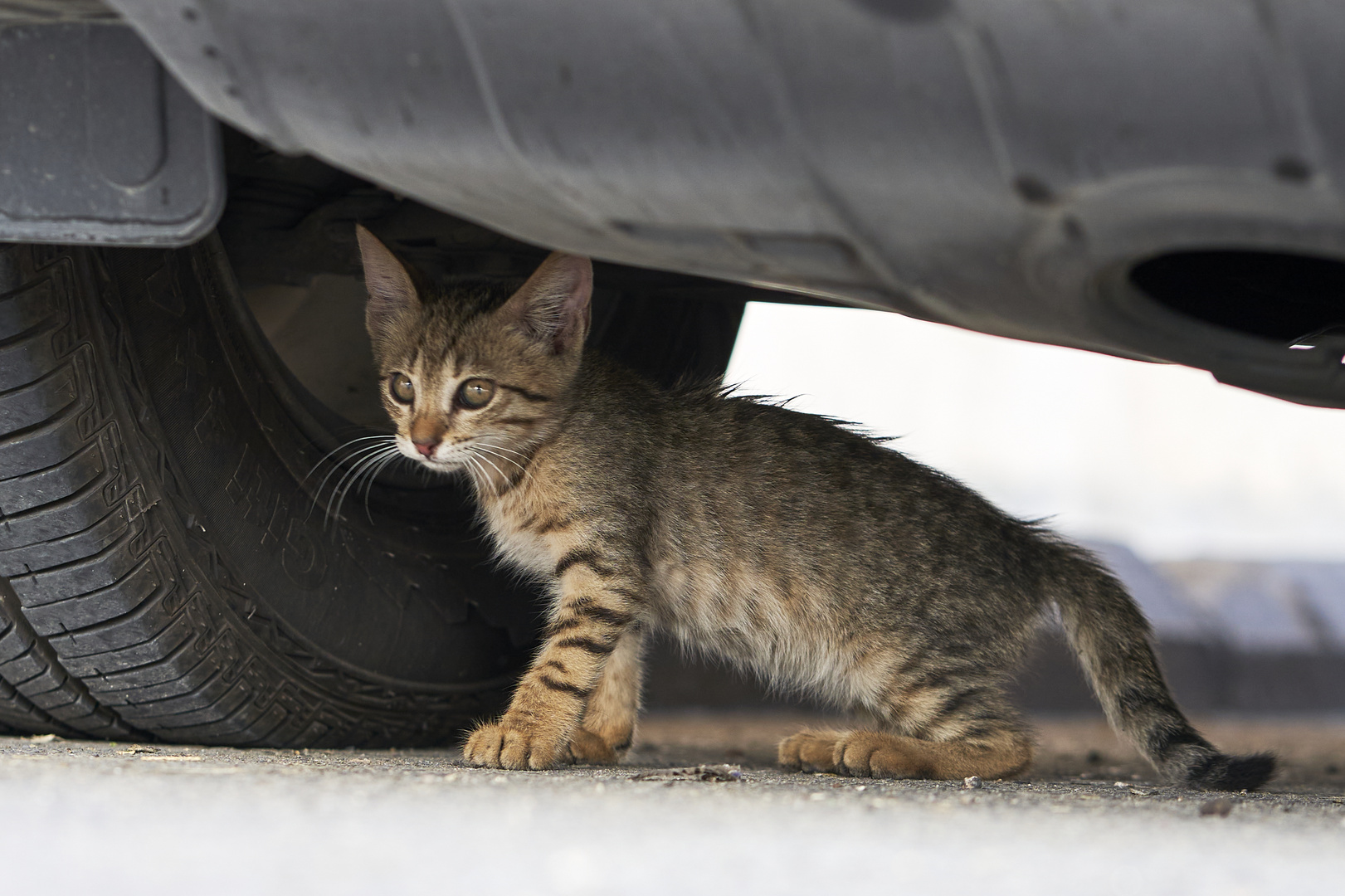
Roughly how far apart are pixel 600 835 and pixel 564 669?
958 mm

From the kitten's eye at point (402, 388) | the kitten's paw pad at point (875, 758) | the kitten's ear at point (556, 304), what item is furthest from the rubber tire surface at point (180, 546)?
the kitten's paw pad at point (875, 758)

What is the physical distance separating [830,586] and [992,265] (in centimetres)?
130

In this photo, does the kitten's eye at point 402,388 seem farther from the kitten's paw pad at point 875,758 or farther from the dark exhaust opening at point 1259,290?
the dark exhaust opening at point 1259,290

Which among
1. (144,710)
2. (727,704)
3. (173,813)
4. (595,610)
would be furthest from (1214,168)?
(727,704)

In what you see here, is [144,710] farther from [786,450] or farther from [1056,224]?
[1056,224]

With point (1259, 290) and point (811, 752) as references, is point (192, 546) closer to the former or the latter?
point (811, 752)

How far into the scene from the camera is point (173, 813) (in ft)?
4.01

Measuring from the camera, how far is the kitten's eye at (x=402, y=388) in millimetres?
2381

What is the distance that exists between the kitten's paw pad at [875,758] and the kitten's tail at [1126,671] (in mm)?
471

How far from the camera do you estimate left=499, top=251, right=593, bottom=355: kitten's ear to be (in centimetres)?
224

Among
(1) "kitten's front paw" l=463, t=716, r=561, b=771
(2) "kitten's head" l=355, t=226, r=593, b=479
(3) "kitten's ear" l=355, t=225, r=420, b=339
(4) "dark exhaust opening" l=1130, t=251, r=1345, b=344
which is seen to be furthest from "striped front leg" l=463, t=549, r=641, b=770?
(4) "dark exhaust opening" l=1130, t=251, r=1345, b=344

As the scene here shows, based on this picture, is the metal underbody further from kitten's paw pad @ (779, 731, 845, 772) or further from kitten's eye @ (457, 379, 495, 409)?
kitten's paw pad @ (779, 731, 845, 772)

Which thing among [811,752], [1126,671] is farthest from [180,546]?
[1126,671]

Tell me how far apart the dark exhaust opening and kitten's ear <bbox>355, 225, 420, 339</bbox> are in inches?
54.2
